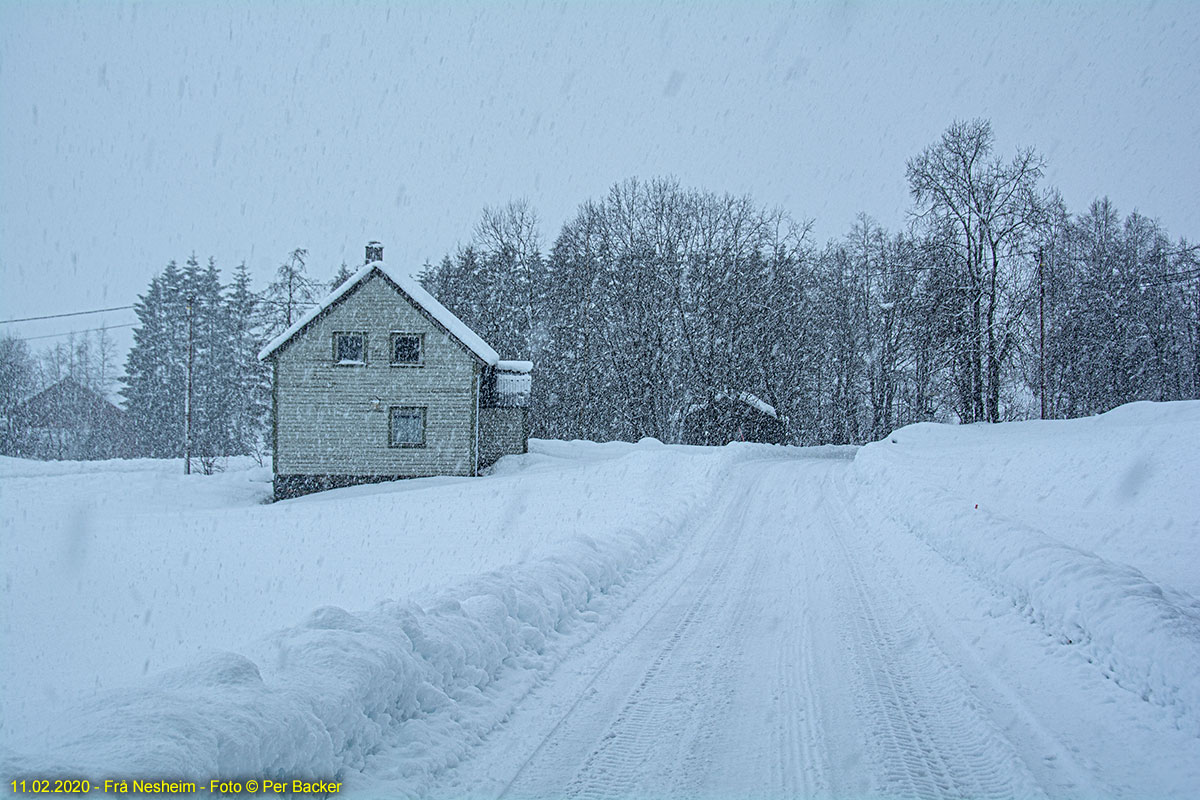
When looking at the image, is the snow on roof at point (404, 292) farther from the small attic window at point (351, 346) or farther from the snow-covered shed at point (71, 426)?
the snow-covered shed at point (71, 426)

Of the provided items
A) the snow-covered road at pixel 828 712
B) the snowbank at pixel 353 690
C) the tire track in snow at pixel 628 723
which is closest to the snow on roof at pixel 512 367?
the snowbank at pixel 353 690

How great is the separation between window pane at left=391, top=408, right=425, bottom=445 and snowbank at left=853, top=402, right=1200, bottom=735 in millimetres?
15734

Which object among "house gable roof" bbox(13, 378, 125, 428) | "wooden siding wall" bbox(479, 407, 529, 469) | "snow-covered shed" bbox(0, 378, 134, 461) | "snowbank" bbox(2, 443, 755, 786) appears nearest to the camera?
"snowbank" bbox(2, 443, 755, 786)

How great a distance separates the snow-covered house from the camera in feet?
87.6

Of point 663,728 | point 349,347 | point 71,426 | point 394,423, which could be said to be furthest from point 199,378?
point 663,728

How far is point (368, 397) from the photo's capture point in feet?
88.0

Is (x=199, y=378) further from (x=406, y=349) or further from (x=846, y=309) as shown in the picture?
(x=846, y=309)

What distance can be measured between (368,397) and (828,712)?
80.4ft

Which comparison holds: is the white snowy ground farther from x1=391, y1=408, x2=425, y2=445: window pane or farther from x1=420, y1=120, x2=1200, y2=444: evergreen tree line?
x1=420, y1=120, x2=1200, y2=444: evergreen tree line

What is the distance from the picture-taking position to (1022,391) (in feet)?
146

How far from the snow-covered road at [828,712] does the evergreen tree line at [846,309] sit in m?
29.2

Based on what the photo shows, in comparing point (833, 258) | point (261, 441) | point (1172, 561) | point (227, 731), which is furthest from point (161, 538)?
point (833, 258)

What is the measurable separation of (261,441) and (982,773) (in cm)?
5525

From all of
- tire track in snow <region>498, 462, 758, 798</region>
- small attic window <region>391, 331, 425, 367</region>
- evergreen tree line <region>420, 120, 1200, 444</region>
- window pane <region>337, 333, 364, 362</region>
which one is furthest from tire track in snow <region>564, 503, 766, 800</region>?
evergreen tree line <region>420, 120, 1200, 444</region>
